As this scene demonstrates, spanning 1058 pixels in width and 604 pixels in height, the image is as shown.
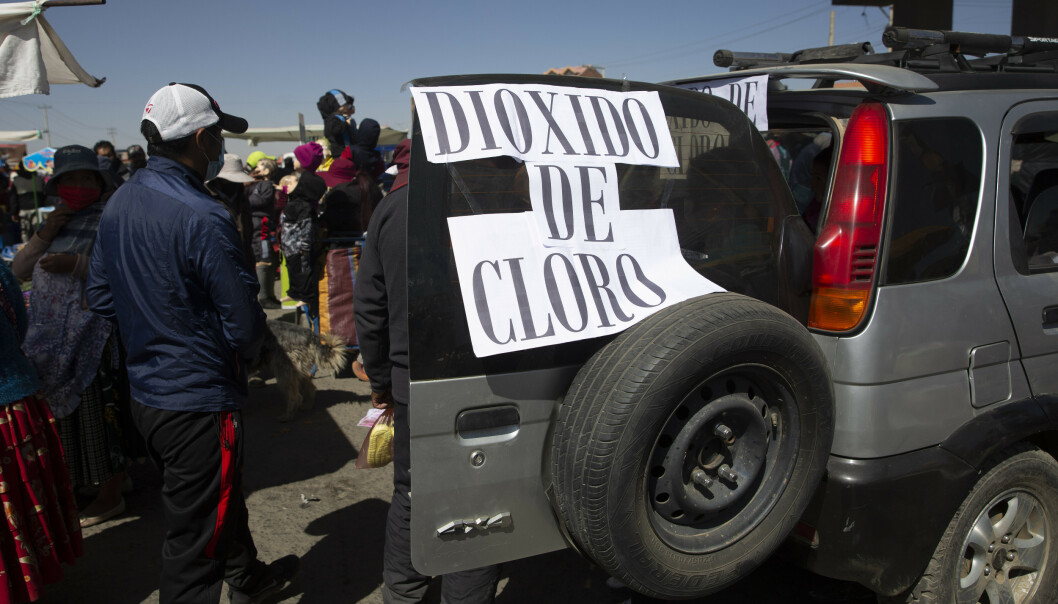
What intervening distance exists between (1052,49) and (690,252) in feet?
8.49

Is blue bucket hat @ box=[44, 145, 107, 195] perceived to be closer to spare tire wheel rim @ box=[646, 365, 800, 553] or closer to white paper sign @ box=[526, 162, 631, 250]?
white paper sign @ box=[526, 162, 631, 250]

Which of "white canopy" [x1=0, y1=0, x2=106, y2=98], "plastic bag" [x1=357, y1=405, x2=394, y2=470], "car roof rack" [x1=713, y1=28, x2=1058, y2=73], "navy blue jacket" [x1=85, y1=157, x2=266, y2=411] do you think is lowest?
"plastic bag" [x1=357, y1=405, x2=394, y2=470]

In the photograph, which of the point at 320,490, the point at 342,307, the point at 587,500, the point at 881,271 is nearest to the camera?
the point at 587,500

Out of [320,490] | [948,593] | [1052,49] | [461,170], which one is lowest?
[320,490]

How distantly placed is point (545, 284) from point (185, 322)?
1.46 m

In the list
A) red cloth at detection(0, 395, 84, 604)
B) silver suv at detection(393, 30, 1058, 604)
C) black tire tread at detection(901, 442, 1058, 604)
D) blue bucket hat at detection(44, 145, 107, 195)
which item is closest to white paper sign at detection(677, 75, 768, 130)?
silver suv at detection(393, 30, 1058, 604)

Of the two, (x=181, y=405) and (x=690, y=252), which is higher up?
(x=690, y=252)

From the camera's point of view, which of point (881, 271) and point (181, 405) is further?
Result: point (181, 405)

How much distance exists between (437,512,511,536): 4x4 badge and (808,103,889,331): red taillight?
1.27 meters

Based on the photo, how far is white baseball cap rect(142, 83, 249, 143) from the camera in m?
2.51

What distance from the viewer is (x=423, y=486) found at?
6.00 ft

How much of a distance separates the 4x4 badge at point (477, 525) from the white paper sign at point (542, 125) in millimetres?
1011

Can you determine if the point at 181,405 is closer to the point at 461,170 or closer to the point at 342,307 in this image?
the point at 461,170

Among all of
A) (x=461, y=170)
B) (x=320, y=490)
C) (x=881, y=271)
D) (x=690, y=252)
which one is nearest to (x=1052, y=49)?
(x=881, y=271)
